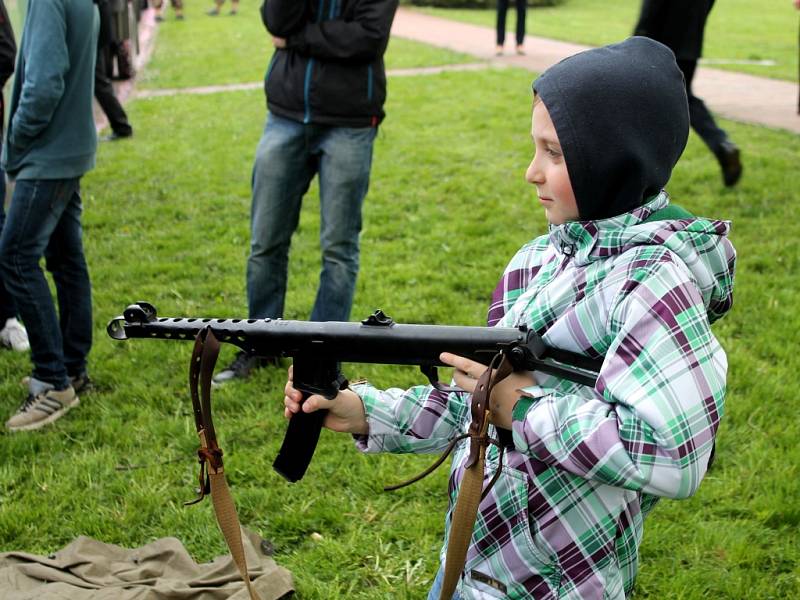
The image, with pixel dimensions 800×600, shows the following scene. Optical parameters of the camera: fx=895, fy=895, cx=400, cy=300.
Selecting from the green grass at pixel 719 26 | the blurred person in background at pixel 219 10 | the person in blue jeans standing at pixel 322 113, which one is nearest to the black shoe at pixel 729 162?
the person in blue jeans standing at pixel 322 113

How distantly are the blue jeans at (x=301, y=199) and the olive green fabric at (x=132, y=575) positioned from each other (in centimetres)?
155

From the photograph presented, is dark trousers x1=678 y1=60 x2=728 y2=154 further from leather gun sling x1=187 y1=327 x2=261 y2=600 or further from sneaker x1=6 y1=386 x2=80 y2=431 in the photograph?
leather gun sling x1=187 y1=327 x2=261 y2=600

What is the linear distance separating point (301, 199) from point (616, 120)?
2981mm

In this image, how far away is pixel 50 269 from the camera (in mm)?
4375

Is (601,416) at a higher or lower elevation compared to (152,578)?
higher

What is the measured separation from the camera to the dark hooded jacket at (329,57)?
165 inches

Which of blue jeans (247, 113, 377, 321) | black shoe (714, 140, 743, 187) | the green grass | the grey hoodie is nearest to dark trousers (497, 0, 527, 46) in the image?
the green grass

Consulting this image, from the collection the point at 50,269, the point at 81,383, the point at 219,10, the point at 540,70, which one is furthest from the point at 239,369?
the point at 219,10

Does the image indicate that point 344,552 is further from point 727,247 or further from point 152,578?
point 727,247

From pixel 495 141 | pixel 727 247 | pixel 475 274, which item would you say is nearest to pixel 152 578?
pixel 727 247

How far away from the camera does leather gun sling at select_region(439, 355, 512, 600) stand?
163cm

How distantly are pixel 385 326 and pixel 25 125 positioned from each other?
275 centimetres

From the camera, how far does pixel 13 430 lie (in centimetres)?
416

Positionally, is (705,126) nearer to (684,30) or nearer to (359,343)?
(684,30)
